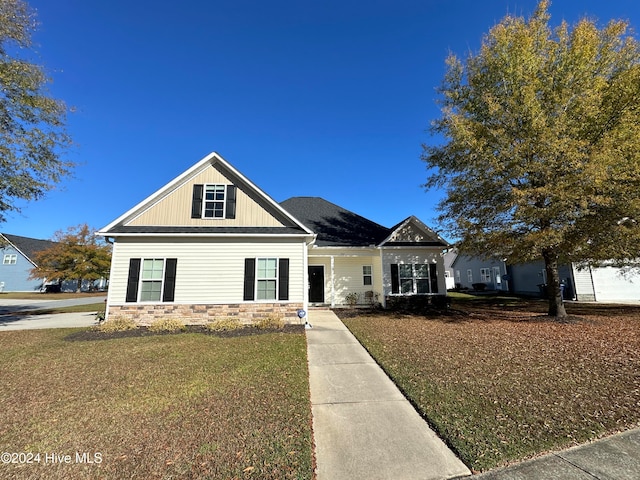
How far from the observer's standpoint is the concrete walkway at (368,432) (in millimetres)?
3033

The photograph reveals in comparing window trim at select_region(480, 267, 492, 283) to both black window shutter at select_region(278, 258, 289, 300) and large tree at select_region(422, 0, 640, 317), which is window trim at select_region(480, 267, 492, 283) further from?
black window shutter at select_region(278, 258, 289, 300)

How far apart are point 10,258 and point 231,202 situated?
45.2 metres

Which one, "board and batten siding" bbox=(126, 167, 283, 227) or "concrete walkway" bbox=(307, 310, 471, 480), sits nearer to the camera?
"concrete walkway" bbox=(307, 310, 471, 480)

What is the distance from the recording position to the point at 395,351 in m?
7.23

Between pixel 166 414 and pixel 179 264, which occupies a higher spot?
pixel 179 264

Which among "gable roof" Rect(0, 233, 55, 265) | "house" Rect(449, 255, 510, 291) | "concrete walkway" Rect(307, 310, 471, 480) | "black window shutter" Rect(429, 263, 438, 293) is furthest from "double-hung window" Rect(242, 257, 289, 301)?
"gable roof" Rect(0, 233, 55, 265)

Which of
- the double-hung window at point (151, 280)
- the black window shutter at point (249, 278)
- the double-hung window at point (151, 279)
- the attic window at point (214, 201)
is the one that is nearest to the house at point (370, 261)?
the black window shutter at point (249, 278)

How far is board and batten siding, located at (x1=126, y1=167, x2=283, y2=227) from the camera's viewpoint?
449 inches

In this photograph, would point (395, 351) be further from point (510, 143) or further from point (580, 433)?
point (510, 143)

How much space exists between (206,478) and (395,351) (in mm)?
5335

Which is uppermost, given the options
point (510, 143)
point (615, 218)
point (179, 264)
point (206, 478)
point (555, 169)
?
point (510, 143)

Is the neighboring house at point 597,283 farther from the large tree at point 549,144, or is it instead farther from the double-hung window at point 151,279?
the double-hung window at point 151,279

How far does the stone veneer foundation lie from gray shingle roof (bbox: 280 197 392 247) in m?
5.03

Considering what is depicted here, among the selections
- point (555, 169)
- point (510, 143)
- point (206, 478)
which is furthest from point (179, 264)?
point (555, 169)
